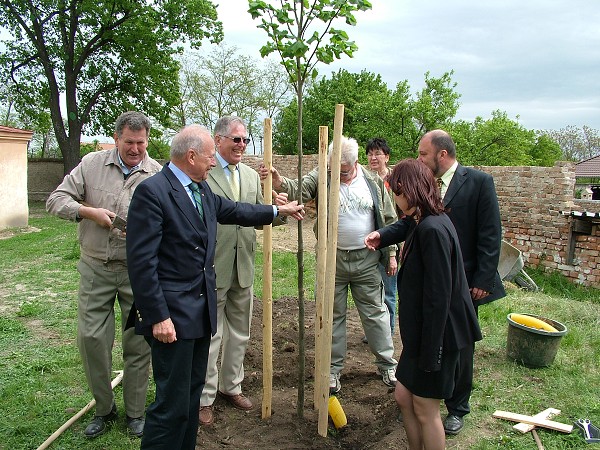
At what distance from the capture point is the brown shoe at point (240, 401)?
4.00 m

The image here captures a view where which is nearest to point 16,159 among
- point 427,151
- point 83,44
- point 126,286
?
point 83,44

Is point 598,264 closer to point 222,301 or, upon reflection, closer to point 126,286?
point 222,301

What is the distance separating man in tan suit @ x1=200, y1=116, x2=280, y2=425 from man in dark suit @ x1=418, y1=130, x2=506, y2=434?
1.38m

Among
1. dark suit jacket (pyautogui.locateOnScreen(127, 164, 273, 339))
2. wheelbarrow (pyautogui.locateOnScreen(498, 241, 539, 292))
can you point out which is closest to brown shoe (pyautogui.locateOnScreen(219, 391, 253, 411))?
dark suit jacket (pyautogui.locateOnScreen(127, 164, 273, 339))

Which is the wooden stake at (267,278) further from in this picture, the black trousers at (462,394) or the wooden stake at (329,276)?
the black trousers at (462,394)

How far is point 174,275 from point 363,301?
2.04 m

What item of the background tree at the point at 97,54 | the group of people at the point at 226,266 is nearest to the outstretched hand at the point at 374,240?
the group of people at the point at 226,266

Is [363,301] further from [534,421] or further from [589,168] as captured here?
[589,168]

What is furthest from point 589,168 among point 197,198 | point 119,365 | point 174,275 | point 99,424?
point 174,275

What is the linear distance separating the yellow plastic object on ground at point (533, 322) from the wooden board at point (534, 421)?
4.23ft

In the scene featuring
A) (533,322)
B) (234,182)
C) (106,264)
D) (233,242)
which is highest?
(234,182)

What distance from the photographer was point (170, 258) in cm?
273

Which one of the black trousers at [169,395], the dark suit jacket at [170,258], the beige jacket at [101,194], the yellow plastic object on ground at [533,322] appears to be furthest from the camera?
the yellow plastic object on ground at [533,322]

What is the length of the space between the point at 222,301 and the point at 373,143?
8.56ft
